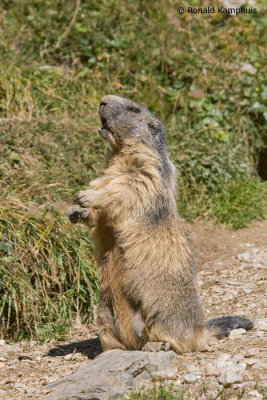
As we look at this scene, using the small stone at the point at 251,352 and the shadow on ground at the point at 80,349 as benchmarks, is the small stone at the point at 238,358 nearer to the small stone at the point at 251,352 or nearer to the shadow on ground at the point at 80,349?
the small stone at the point at 251,352

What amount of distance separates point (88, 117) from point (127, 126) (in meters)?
4.11

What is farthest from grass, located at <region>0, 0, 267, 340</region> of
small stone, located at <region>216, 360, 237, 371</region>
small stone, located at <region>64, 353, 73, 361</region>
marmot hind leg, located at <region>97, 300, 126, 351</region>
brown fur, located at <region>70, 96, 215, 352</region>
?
small stone, located at <region>216, 360, 237, 371</region>

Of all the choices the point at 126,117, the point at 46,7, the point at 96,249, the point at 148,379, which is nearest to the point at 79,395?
the point at 148,379

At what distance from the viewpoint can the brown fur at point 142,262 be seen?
18.6ft

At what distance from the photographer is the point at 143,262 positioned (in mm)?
5699

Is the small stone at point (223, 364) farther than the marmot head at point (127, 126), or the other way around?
the marmot head at point (127, 126)

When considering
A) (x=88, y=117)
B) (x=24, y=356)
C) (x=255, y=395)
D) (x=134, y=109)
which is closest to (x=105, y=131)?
(x=134, y=109)

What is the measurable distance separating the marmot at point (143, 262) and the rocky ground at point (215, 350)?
285mm

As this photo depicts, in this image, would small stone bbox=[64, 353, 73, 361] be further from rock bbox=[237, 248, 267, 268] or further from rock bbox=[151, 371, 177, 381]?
rock bbox=[237, 248, 267, 268]

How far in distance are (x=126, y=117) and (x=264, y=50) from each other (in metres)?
6.63

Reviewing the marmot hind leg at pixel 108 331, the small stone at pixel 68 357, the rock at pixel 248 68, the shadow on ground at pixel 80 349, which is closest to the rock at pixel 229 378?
the marmot hind leg at pixel 108 331

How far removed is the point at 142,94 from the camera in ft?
36.8

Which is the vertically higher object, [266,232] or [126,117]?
[126,117]

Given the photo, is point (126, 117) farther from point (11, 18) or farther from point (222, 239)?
point (11, 18)
